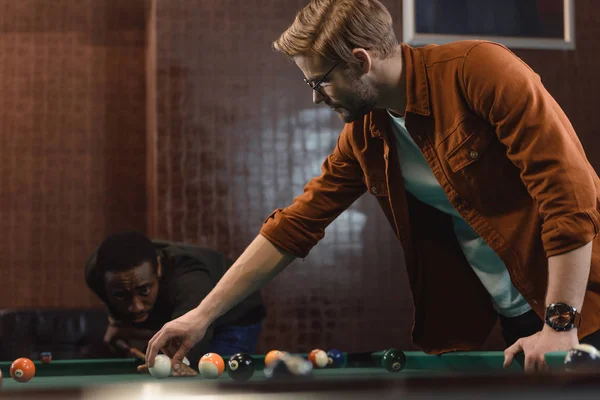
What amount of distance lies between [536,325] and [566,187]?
0.62 meters

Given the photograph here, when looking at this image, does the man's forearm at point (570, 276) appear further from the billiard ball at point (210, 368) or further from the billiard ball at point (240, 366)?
the billiard ball at point (210, 368)

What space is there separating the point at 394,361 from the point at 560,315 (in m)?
0.65

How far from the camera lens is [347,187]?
221 cm

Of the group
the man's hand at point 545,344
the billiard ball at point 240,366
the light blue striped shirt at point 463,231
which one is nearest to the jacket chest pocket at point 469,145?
the light blue striped shirt at point 463,231

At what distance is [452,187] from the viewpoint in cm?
191

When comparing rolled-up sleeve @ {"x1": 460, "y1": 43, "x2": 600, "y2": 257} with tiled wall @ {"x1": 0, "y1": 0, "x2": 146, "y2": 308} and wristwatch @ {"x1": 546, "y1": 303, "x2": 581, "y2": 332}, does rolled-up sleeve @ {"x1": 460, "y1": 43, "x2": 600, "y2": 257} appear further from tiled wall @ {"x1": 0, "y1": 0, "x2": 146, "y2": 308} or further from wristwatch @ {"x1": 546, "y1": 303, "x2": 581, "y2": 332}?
tiled wall @ {"x1": 0, "y1": 0, "x2": 146, "y2": 308}

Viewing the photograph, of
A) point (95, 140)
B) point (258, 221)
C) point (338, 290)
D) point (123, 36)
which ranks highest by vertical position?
point (123, 36)

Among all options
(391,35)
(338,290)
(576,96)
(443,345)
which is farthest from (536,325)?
(576,96)

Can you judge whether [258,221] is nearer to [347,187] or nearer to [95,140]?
[95,140]

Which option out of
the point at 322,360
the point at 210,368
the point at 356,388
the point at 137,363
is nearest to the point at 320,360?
the point at 322,360

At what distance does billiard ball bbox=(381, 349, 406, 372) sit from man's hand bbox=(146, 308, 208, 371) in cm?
49

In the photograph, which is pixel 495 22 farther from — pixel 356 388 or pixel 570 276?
pixel 356 388

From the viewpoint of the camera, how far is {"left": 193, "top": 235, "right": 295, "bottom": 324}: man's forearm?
2.13 meters

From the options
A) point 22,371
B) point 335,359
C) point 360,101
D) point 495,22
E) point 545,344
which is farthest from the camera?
point 495,22
